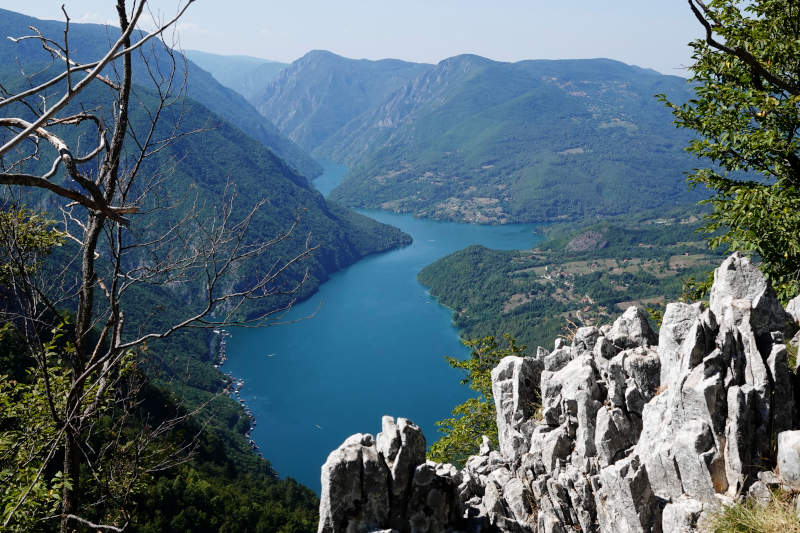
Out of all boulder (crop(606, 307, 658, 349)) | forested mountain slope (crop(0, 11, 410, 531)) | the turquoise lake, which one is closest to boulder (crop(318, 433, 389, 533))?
forested mountain slope (crop(0, 11, 410, 531))

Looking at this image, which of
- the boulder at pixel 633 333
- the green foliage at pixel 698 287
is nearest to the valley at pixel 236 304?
the green foliage at pixel 698 287

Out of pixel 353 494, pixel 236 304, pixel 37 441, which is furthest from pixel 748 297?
pixel 236 304

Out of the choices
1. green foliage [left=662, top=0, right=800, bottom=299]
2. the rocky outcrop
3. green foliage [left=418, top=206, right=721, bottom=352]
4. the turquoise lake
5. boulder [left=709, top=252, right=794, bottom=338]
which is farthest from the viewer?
green foliage [left=418, top=206, right=721, bottom=352]

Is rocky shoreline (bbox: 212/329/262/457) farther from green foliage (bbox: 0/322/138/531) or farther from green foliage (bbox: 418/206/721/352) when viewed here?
green foliage (bbox: 0/322/138/531)

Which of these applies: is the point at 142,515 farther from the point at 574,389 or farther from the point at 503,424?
the point at 574,389

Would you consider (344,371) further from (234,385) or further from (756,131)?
(756,131)
